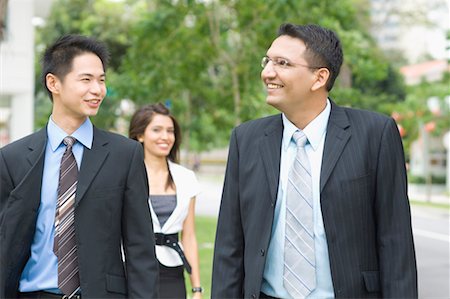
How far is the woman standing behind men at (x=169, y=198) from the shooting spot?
5.75 metres

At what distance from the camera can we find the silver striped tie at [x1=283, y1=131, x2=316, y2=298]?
3.56 m

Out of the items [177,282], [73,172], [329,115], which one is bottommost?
[177,282]

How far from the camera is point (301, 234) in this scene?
357 centimetres

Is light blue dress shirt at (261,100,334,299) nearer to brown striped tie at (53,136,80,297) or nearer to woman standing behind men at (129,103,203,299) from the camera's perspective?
brown striped tie at (53,136,80,297)

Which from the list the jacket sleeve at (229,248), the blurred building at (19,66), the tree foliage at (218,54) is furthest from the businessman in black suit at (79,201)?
the blurred building at (19,66)

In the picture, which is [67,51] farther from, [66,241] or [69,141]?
[66,241]

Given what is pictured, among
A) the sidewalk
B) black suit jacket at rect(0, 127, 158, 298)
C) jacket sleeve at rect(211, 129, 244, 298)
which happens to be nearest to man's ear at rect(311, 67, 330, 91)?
jacket sleeve at rect(211, 129, 244, 298)

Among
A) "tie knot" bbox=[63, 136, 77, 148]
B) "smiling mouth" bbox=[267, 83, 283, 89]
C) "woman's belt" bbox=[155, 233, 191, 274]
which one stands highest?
"smiling mouth" bbox=[267, 83, 283, 89]

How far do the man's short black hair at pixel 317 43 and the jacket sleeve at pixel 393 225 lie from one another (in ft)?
1.33

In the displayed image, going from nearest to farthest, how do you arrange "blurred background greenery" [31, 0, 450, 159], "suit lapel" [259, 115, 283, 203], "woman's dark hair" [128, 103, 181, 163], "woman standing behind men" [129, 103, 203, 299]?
1. "suit lapel" [259, 115, 283, 203]
2. "woman standing behind men" [129, 103, 203, 299]
3. "woman's dark hair" [128, 103, 181, 163]
4. "blurred background greenery" [31, 0, 450, 159]

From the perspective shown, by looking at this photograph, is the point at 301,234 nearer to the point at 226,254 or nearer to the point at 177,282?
the point at 226,254

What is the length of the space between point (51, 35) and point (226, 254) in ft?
89.9

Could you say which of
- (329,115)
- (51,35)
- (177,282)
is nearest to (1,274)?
(329,115)

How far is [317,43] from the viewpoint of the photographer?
3754mm
